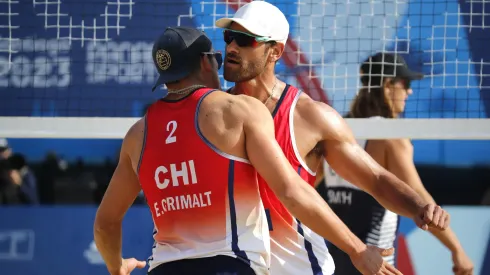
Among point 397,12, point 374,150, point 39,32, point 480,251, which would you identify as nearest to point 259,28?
point 374,150

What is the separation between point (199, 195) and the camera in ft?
11.6

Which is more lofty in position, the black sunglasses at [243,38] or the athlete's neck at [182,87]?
the black sunglasses at [243,38]

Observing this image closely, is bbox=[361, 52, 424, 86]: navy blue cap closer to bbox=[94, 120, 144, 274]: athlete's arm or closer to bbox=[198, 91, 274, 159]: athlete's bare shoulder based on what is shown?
bbox=[94, 120, 144, 274]: athlete's arm

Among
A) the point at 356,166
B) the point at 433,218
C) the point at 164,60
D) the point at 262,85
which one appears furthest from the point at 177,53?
the point at 433,218

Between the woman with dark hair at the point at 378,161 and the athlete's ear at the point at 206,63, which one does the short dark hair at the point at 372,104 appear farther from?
the athlete's ear at the point at 206,63

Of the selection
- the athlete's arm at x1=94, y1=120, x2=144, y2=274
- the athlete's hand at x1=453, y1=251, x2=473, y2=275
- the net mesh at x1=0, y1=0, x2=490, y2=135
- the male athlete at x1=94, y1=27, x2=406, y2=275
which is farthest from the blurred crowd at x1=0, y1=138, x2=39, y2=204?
the male athlete at x1=94, y1=27, x2=406, y2=275

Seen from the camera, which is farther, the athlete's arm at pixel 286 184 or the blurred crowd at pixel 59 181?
the blurred crowd at pixel 59 181

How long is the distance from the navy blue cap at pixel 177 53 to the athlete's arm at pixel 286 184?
36 cm

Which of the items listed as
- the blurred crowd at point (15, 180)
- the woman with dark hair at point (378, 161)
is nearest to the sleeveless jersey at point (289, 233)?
the woman with dark hair at point (378, 161)

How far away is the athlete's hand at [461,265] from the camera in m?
5.07

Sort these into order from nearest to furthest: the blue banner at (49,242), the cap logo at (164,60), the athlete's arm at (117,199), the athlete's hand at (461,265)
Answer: the cap logo at (164,60), the athlete's arm at (117,199), the athlete's hand at (461,265), the blue banner at (49,242)

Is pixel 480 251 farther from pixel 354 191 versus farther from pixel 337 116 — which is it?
pixel 337 116

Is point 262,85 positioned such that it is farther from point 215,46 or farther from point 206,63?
point 215,46

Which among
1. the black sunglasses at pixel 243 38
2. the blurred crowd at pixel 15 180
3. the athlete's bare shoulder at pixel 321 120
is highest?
the black sunglasses at pixel 243 38
